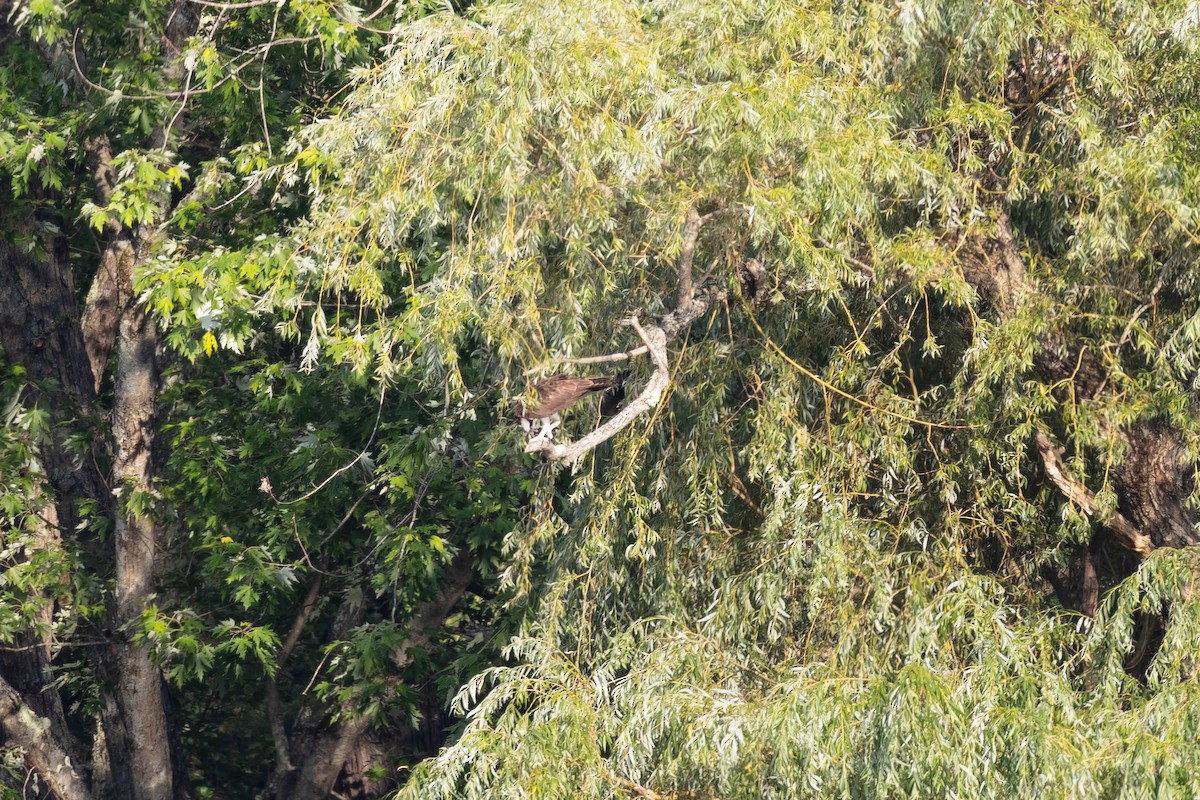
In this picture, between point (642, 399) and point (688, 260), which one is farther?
point (688, 260)

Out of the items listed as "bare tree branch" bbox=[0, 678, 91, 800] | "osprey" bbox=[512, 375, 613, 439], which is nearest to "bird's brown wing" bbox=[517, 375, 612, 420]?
"osprey" bbox=[512, 375, 613, 439]

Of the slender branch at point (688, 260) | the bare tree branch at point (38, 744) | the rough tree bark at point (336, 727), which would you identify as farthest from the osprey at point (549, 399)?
the bare tree branch at point (38, 744)

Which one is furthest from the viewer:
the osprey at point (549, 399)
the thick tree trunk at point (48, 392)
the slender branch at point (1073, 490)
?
the thick tree trunk at point (48, 392)

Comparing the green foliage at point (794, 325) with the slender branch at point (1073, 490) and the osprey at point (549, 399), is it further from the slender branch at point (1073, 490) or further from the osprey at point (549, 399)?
the osprey at point (549, 399)

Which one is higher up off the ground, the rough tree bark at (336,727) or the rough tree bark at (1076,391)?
the rough tree bark at (1076,391)

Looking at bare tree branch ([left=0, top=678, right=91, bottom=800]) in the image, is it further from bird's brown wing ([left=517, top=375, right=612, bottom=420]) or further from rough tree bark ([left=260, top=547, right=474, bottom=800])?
bird's brown wing ([left=517, top=375, right=612, bottom=420])

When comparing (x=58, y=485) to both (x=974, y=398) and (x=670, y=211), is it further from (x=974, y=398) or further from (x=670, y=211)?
(x=974, y=398)

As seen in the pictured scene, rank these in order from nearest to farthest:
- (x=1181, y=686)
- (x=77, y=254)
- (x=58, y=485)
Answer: (x=1181, y=686) → (x=58, y=485) → (x=77, y=254)

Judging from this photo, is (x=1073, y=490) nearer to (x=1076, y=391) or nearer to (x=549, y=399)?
(x=1076, y=391)

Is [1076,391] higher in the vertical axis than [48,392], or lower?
higher

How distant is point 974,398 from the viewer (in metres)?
6.12

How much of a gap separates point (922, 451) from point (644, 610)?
4.70 feet

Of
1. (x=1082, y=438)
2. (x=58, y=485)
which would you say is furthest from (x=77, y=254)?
(x=1082, y=438)

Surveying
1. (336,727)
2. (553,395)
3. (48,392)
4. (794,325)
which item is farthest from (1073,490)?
(48,392)
